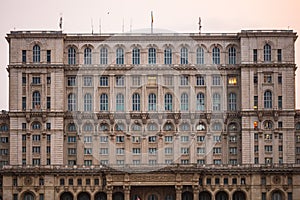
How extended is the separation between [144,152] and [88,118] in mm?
14088

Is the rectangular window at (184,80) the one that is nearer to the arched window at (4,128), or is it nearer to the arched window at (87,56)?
the arched window at (87,56)

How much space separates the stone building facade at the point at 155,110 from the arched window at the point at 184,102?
0.31 m

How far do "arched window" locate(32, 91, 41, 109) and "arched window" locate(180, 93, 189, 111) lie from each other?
100 ft

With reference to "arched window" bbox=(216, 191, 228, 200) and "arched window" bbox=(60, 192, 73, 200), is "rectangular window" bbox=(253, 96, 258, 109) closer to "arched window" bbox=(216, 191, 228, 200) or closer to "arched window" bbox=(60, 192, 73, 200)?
"arched window" bbox=(216, 191, 228, 200)

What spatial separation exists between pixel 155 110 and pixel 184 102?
21.5 feet

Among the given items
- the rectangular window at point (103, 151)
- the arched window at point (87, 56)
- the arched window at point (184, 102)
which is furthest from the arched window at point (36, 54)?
the arched window at point (184, 102)

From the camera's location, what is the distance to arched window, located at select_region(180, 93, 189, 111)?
18880 centimetres

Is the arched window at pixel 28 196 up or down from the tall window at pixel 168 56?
down

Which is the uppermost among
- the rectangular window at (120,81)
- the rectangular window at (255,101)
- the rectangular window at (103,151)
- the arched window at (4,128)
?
the rectangular window at (120,81)

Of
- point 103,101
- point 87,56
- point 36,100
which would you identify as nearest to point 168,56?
point 103,101

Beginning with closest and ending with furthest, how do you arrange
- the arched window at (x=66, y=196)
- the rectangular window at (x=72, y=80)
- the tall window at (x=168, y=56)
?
the arched window at (x=66, y=196) < the rectangular window at (x=72, y=80) < the tall window at (x=168, y=56)

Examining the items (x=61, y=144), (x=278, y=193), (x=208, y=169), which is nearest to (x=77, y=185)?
(x=61, y=144)

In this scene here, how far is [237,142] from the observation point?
187750 millimetres

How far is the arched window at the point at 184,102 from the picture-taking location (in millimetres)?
188800
